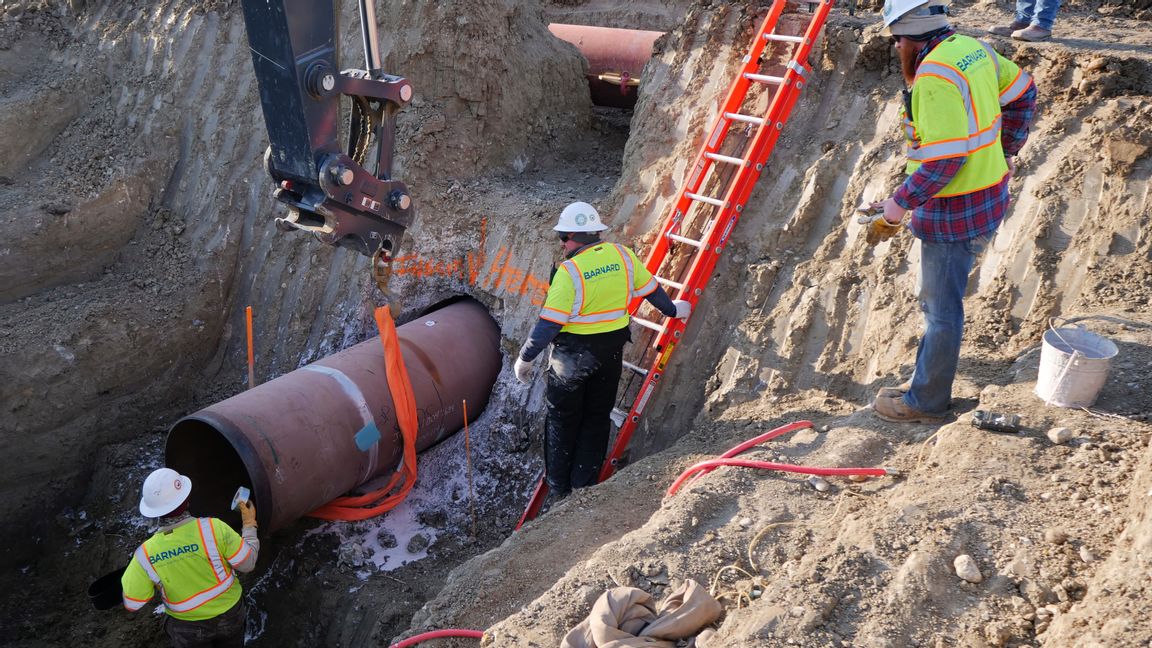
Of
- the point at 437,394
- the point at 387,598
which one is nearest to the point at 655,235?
the point at 437,394

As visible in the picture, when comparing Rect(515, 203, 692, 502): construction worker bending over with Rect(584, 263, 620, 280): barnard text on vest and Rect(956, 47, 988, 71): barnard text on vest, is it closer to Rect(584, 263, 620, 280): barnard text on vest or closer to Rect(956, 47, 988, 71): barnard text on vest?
Rect(584, 263, 620, 280): barnard text on vest

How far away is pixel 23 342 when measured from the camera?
310 inches

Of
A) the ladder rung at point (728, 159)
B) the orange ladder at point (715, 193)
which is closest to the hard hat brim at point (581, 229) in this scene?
the orange ladder at point (715, 193)

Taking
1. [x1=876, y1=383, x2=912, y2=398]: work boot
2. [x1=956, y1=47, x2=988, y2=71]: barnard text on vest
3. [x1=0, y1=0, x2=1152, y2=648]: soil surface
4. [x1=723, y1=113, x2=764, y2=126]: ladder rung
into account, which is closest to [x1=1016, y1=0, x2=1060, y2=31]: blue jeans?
[x1=0, y1=0, x2=1152, y2=648]: soil surface

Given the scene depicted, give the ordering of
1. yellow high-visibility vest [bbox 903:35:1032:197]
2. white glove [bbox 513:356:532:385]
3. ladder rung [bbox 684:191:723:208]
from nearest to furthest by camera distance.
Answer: yellow high-visibility vest [bbox 903:35:1032:197]
white glove [bbox 513:356:532:385]
ladder rung [bbox 684:191:723:208]

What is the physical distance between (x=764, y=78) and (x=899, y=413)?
3.06 metres

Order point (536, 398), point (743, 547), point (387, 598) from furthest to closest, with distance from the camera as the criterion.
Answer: point (536, 398), point (387, 598), point (743, 547)

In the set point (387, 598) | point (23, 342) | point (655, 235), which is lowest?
point (387, 598)

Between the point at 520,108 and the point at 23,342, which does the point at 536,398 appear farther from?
the point at 23,342

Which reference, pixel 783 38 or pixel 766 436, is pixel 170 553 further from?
pixel 783 38

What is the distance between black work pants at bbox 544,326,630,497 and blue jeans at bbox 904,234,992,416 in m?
2.10

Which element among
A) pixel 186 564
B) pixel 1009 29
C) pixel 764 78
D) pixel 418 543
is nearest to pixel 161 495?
pixel 186 564

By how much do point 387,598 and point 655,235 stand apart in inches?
134

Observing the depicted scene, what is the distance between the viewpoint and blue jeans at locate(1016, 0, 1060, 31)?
6.33m
